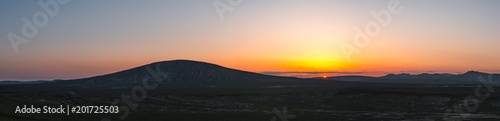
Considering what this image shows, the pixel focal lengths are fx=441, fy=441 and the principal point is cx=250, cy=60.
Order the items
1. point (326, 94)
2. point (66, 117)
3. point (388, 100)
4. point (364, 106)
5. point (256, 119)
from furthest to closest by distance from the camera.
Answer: point (326, 94) → point (388, 100) → point (364, 106) → point (256, 119) → point (66, 117)

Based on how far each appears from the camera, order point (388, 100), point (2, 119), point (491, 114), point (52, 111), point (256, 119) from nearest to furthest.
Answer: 1. point (2, 119)
2. point (52, 111)
3. point (256, 119)
4. point (491, 114)
5. point (388, 100)

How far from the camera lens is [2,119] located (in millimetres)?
39250

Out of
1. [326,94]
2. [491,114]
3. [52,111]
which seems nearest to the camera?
[52,111]

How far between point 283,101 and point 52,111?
52359 millimetres

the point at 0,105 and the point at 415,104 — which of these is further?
the point at 415,104

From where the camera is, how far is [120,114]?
5753 cm

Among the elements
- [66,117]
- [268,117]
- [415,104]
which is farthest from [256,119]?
[415,104]

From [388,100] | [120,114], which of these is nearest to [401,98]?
[388,100]

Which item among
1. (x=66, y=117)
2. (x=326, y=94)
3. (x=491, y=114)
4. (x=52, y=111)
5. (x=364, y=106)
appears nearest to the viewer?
(x=66, y=117)

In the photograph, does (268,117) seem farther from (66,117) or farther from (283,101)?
(283,101)

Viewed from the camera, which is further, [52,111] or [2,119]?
[52,111]

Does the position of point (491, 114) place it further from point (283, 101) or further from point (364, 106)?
point (283, 101)

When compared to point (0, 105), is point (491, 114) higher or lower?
lower

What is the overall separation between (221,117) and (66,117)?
20.1 meters
